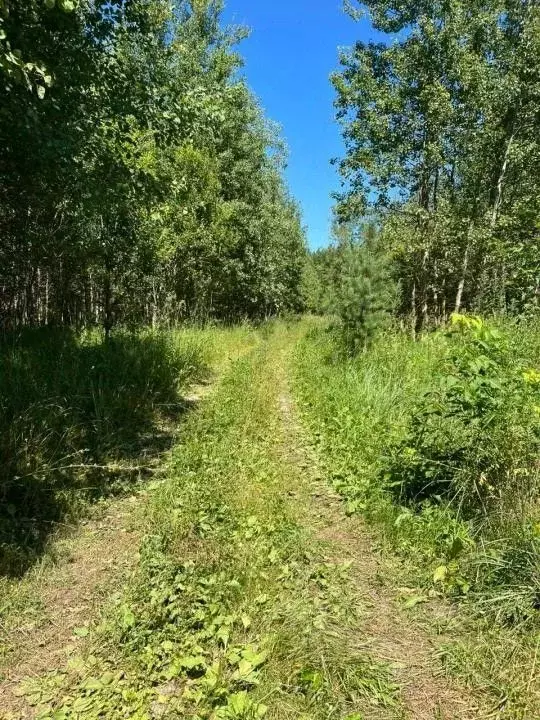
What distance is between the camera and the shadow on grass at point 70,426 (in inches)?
171

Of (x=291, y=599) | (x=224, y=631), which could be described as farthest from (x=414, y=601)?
(x=224, y=631)

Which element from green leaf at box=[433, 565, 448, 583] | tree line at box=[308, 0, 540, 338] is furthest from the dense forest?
tree line at box=[308, 0, 540, 338]

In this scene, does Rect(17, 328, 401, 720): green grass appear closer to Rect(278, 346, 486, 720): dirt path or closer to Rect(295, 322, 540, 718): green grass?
Rect(278, 346, 486, 720): dirt path

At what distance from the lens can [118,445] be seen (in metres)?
5.94

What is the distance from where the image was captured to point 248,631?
300 centimetres

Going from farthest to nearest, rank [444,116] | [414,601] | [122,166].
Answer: [444,116] → [122,166] → [414,601]

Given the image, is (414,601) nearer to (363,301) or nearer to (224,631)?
(224,631)

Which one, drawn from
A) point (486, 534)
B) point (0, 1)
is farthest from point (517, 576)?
point (0, 1)

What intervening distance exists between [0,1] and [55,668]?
3909 millimetres

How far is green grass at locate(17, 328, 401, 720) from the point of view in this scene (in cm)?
251

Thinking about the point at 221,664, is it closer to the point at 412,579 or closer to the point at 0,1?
the point at 412,579

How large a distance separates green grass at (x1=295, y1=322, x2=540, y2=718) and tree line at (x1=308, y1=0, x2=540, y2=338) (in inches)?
347

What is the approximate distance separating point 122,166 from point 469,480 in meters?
5.47

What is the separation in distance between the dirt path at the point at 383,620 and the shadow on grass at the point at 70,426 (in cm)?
195
